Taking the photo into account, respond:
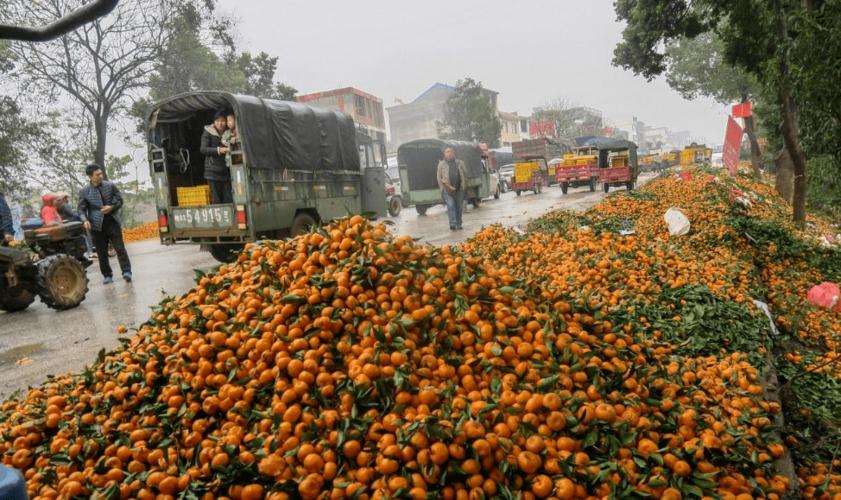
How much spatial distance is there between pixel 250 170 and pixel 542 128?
74162 mm

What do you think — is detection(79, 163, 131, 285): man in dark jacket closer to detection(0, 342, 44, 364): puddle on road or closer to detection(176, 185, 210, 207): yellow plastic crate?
detection(176, 185, 210, 207): yellow plastic crate

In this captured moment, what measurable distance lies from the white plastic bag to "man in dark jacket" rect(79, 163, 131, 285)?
910cm

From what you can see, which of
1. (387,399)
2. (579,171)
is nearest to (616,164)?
(579,171)

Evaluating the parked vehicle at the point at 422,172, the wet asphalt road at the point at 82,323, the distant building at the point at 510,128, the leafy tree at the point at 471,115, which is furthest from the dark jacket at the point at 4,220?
the distant building at the point at 510,128

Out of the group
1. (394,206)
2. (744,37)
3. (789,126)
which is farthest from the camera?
(394,206)

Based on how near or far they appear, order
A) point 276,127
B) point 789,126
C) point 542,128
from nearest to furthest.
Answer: point 789,126 → point 276,127 → point 542,128

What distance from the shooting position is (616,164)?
25891 millimetres

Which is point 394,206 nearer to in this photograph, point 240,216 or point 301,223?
point 301,223

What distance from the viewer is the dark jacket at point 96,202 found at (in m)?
9.30

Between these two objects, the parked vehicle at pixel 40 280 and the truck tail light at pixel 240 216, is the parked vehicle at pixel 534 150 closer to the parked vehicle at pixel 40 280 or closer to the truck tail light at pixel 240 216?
the truck tail light at pixel 240 216

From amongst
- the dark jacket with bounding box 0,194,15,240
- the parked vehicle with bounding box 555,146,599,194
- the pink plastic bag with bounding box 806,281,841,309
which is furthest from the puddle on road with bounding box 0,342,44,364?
the parked vehicle with bounding box 555,146,599,194

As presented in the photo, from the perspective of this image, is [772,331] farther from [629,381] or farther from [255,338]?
[255,338]

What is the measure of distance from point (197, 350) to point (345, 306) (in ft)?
2.78

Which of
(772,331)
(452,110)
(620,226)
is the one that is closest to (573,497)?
(772,331)
